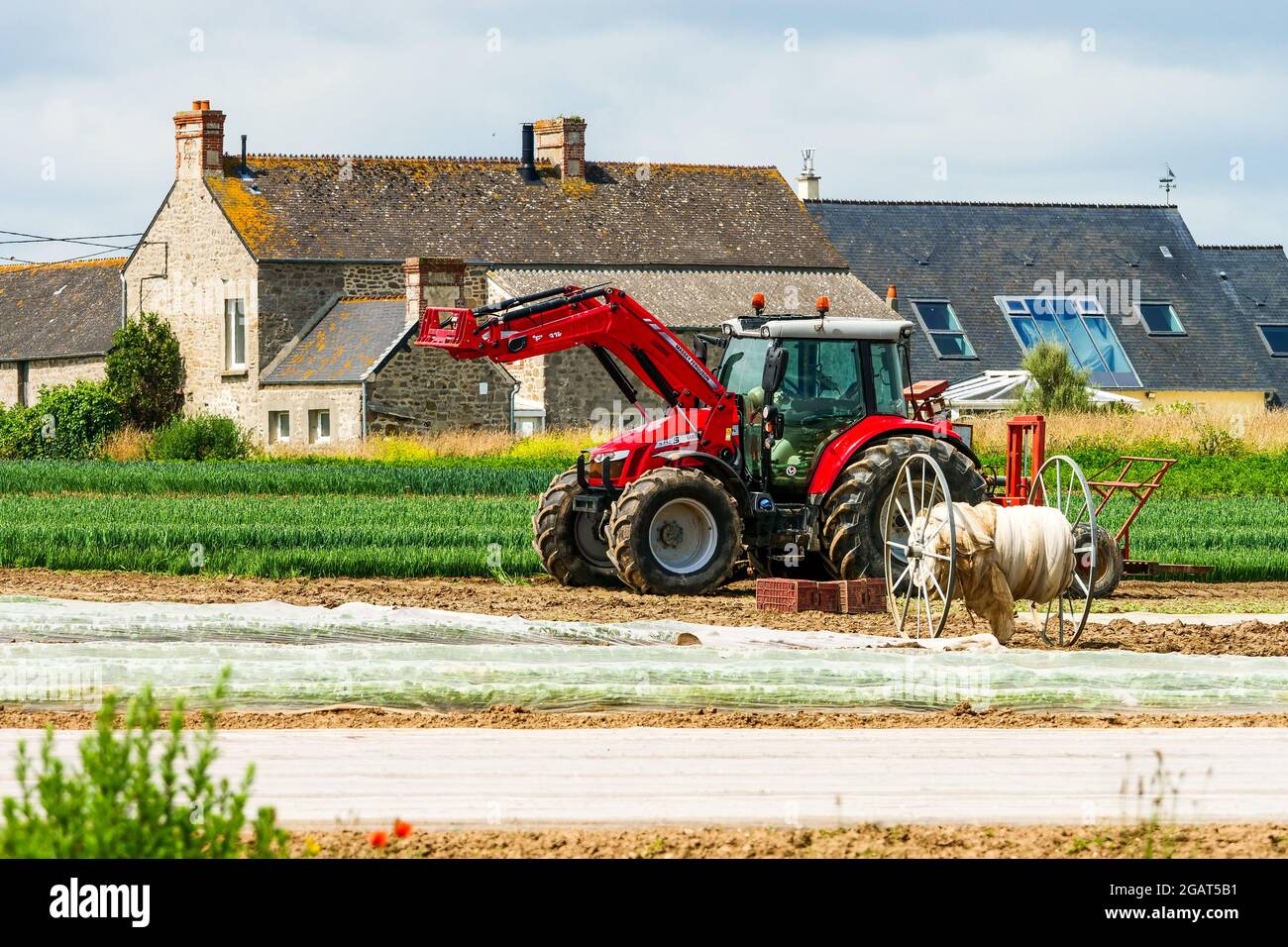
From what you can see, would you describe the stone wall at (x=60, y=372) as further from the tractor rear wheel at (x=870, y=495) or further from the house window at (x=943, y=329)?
the tractor rear wheel at (x=870, y=495)

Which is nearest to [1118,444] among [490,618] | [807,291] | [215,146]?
[807,291]

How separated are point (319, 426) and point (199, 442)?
3.55m

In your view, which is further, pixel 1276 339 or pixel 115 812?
pixel 1276 339

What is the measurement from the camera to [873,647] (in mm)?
12500

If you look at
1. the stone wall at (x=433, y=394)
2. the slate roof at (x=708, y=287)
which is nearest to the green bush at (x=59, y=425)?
the stone wall at (x=433, y=394)

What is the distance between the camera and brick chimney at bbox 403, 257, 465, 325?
4003 centimetres

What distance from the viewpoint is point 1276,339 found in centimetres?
5406

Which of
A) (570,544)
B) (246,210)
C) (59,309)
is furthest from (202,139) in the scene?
(570,544)

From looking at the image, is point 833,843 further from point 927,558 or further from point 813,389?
point 813,389

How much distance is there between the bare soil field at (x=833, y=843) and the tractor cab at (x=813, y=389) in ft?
28.8

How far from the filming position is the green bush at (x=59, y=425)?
41781 millimetres

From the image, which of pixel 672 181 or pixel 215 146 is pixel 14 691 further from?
pixel 672 181

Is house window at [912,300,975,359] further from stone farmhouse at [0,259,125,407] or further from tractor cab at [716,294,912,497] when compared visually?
tractor cab at [716,294,912,497]
